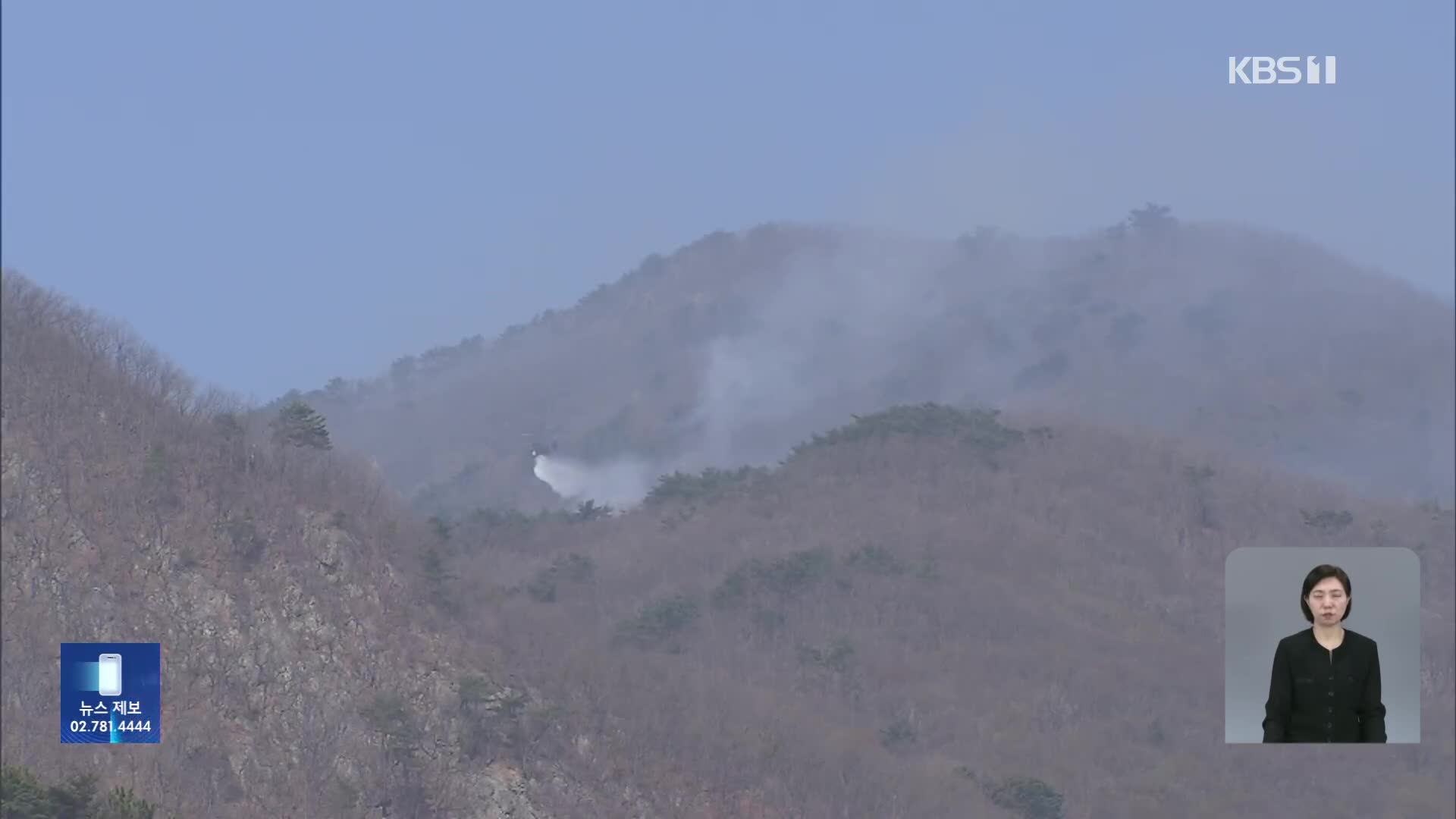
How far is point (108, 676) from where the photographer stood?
3688 centimetres

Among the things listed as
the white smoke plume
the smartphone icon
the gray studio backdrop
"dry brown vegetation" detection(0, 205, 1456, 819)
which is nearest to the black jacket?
the gray studio backdrop

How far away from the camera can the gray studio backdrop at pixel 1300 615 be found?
22594mm

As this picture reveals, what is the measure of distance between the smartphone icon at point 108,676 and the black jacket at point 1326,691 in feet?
76.7

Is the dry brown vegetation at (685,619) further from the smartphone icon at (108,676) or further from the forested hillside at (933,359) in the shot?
the forested hillside at (933,359)

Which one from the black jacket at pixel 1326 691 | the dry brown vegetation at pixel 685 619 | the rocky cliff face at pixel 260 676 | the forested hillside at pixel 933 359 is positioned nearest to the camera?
the black jacket at pixel 1326 691

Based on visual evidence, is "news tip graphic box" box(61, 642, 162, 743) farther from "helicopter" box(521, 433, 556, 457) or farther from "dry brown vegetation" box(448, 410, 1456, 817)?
"helicopter" box(521, 433, 556, 457)

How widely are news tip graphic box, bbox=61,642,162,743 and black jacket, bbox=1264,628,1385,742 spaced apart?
75.6 feet

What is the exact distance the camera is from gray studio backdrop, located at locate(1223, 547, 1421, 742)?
22594mm

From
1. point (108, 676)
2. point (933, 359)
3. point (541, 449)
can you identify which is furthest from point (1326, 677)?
point (933, 359)

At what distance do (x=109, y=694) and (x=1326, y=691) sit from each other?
945 inches

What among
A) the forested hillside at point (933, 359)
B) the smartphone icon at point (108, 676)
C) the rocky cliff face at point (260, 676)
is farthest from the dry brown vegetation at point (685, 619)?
the forested hillside at point (933, 359)

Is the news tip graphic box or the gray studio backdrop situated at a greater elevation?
the gray studio backdrop

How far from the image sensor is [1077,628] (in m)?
63.5

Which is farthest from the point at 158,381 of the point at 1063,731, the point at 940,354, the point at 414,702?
the point at 940,354
